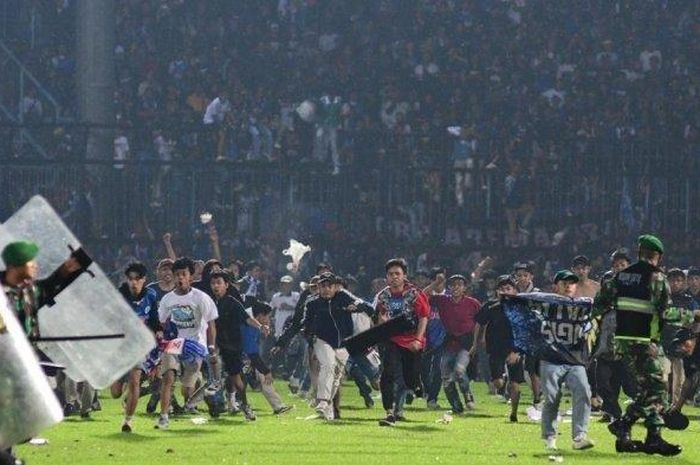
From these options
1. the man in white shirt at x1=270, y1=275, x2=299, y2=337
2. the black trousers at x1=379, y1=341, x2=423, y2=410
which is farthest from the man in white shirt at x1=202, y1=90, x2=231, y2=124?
the black trousers at x1=379, y1=341, x2=423, y2=410

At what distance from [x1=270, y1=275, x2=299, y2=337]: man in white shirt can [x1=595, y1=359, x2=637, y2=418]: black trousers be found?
8081 millimetres

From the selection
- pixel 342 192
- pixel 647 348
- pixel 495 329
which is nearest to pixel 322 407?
pixel 495 329

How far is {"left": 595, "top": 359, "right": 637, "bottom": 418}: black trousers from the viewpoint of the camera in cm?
2158

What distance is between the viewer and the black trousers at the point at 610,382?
21.6 meters

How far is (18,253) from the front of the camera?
34.4ft

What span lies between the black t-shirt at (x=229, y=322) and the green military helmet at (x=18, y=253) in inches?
465

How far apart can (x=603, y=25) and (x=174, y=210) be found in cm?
1056

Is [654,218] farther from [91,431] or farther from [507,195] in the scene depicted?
[91,431]

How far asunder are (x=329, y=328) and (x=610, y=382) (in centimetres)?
310

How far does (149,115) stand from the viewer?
38.0 metres

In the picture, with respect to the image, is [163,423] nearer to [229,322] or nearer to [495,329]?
[229,322]

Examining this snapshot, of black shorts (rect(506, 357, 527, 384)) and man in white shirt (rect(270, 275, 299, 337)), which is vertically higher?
man in white shirt (rect(270, 275, 299, 337))

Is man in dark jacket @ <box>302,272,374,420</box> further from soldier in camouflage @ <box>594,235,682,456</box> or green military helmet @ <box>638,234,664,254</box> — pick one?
green military helmet @ <box>638,234,664,254</box>

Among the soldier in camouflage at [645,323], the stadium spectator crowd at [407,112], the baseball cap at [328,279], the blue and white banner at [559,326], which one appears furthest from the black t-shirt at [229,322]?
the stadium spectator crowd at [407,112]
